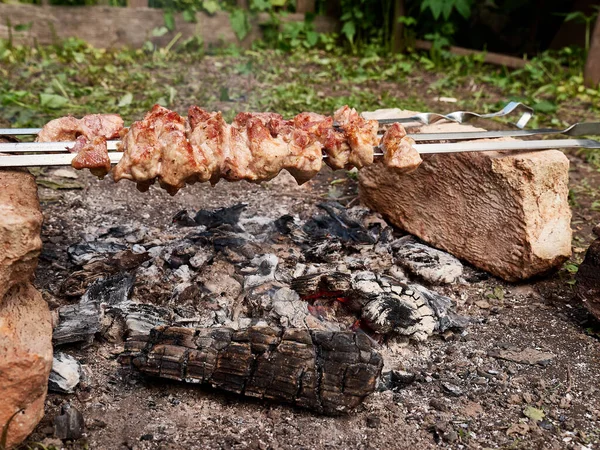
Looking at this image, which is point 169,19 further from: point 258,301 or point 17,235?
point 17,235

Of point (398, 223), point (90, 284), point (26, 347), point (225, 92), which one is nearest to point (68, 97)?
point (225, 92)

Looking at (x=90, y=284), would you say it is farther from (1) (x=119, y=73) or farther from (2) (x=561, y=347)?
(1) (x=119, y=73)

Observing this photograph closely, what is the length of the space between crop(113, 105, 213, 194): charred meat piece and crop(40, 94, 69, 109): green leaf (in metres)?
3.28

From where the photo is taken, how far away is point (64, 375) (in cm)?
242

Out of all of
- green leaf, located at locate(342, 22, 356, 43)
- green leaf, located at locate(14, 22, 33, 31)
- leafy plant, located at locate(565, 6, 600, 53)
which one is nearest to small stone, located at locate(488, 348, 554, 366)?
leafy plant, located at locate(565, 6, 600, 53)

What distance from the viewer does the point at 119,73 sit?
6.34 metres

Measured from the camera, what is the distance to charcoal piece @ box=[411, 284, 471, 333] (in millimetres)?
2922

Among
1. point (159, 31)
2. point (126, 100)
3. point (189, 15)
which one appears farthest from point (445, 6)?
point (126, 100)

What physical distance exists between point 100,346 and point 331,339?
104cm

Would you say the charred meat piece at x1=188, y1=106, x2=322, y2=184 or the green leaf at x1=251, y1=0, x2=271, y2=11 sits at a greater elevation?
the green leaf at x1=251, y1=0, x2=271, y2=11

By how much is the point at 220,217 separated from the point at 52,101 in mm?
2652

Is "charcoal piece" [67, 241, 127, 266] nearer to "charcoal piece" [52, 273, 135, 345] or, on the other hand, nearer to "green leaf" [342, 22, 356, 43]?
"charcoal piece" [52, 273, 135, 345]

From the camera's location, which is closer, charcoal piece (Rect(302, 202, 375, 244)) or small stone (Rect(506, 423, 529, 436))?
small stone (Rect(506, 423, 529, 436))

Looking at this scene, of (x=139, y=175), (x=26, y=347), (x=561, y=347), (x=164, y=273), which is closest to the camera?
(x=26, y=347)
